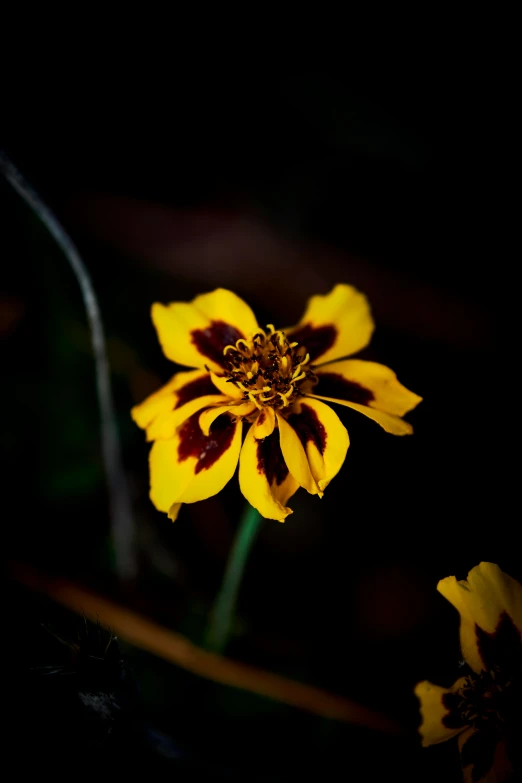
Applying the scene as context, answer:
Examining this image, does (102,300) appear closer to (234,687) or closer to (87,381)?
(87,381)

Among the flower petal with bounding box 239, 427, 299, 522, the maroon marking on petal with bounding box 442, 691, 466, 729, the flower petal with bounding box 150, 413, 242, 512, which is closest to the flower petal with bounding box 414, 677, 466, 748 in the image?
the maroon marking on petal with bounding box 442, 691, 466, 729

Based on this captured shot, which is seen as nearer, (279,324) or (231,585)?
(231,585)

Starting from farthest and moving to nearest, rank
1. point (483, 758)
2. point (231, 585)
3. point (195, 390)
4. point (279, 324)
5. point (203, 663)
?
1. point (279, 324)
2. point (203, 663)
3. point (231, 585)
4. point (195, 390)
5. point (483, 758)

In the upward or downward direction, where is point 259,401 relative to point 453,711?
upward

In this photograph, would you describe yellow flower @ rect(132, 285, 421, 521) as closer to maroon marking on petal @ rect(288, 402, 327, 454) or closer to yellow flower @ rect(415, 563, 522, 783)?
maroon marking on petal @ rect(288, 402, 327, 454)

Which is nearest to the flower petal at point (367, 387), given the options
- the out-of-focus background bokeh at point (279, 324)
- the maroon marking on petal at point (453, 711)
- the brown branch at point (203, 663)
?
the maroon marking on petal at point (453, 711)

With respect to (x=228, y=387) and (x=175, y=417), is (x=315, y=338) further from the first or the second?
(x=175, y=417)

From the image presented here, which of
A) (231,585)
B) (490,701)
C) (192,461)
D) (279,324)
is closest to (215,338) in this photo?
(192,461)
